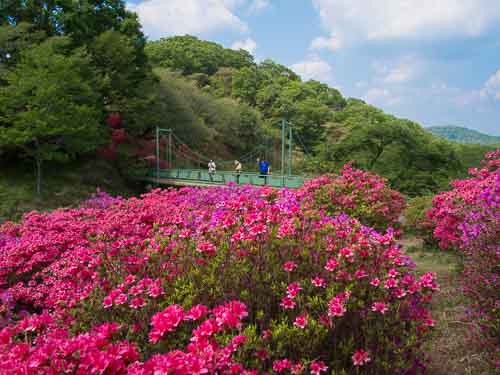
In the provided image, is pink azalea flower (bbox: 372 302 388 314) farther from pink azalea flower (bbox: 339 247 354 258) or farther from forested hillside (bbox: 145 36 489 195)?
forested hillside (bbox: 145 36 489 195)

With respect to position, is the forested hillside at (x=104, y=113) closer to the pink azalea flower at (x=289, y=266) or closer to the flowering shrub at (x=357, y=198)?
the flowering shrub at (x=357, y=198)

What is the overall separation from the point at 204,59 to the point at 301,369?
53582 millimetres

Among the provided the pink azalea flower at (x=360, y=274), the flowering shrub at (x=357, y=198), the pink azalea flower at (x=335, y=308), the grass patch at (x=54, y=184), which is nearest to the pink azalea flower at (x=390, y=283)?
the pink azalea flower at (x=360, y=274)

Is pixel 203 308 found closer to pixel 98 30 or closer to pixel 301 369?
pixel 301 369

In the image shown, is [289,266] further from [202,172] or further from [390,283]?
[202,172]

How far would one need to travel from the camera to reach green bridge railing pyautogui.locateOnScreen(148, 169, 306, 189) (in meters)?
14.6

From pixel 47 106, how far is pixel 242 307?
17476 mm

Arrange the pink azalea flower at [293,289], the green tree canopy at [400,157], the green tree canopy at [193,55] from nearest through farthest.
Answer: the pink azalea flower at [293,289]
the green tree canopy at [400,157]
the green tree canopy at [193,55]

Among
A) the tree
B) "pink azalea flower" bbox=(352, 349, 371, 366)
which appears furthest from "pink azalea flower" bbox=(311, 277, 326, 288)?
the tree

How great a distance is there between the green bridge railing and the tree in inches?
206

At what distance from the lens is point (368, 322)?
7.14 ft

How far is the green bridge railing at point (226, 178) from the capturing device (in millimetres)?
14580

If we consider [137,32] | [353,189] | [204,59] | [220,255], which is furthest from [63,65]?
[204,59]

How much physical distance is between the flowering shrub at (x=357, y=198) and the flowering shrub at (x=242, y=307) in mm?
3143
